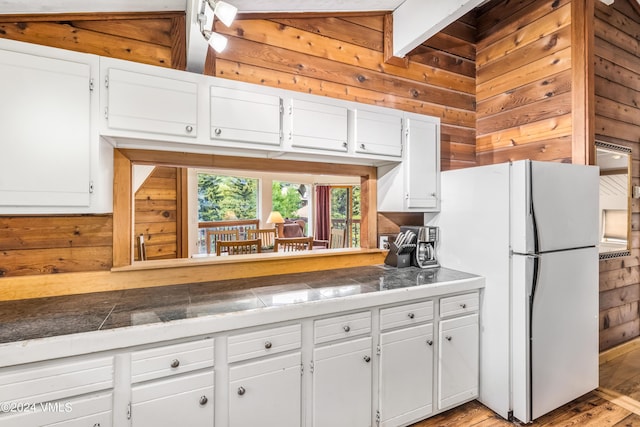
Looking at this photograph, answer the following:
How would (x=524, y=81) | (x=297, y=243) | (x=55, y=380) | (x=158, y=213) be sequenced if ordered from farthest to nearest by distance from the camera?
(x=297, y=243) < (x=158, y=213) < (x=524, y=81) < (x=55, y=380)

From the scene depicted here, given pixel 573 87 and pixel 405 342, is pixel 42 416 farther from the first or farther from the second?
pixel 573 87

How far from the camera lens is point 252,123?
183cm

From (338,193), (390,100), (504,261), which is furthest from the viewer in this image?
(338,193)

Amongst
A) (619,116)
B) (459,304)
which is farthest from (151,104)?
(619,116)

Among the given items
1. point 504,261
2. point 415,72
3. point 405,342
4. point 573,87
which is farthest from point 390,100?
point 405,342

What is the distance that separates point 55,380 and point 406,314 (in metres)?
1.67

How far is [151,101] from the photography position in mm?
1605

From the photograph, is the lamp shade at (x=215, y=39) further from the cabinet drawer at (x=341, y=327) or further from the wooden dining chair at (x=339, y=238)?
the wooden dining chair at (x=339, y=238)

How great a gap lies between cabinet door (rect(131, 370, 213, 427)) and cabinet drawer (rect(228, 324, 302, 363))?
15 centimetres

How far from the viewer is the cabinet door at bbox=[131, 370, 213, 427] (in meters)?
1.30

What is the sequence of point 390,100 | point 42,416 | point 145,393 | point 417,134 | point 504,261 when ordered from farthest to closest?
point 390,100
point 417,134
point 504,261
point 145,393
point 42,416

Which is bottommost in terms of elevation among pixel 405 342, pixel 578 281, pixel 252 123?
pixel 405 342

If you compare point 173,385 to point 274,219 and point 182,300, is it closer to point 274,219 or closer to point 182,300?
point 182,300

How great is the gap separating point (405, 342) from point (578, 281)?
51.6 inches
